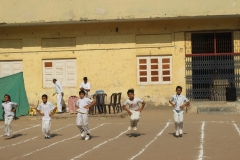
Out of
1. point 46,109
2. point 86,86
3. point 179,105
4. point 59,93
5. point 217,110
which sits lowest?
point 217,110

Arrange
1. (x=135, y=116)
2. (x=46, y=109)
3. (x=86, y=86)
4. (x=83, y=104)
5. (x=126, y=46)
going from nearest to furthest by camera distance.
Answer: (x=83, y=104) → (x=135, y=116) → (x=46, y=109) → (x=86, y=86) → (x=126, y=46)

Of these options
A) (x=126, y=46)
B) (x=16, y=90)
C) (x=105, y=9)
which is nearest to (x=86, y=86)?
(x=16, y=90)

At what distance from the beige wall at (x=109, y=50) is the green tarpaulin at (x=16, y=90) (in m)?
2.35

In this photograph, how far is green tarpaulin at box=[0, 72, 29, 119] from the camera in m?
23.1

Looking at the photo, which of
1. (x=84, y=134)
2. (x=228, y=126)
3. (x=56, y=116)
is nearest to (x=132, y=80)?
(x=56, y=116)

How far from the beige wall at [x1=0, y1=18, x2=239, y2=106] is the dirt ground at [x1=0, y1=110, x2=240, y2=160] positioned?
4551 millimetres

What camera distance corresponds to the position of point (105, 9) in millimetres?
25203

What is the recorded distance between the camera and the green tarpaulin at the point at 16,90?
23141mm

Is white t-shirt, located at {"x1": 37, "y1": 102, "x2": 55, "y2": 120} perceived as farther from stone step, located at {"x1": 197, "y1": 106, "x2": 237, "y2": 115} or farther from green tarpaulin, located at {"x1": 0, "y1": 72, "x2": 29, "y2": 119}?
stone step, located at {"x1": 197, "y1": 106, "x2": 237, "y2": 115}

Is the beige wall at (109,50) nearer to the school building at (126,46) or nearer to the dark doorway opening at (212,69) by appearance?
the school building at (126,46)

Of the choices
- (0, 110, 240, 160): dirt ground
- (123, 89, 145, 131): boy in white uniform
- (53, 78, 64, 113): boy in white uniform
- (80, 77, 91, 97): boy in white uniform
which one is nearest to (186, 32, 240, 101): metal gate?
(0, 110, 240, 160): dirt ground

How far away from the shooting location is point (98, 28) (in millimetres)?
25953

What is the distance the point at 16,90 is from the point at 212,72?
8.72 m

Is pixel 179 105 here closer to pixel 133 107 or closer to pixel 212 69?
pixel 133 107
